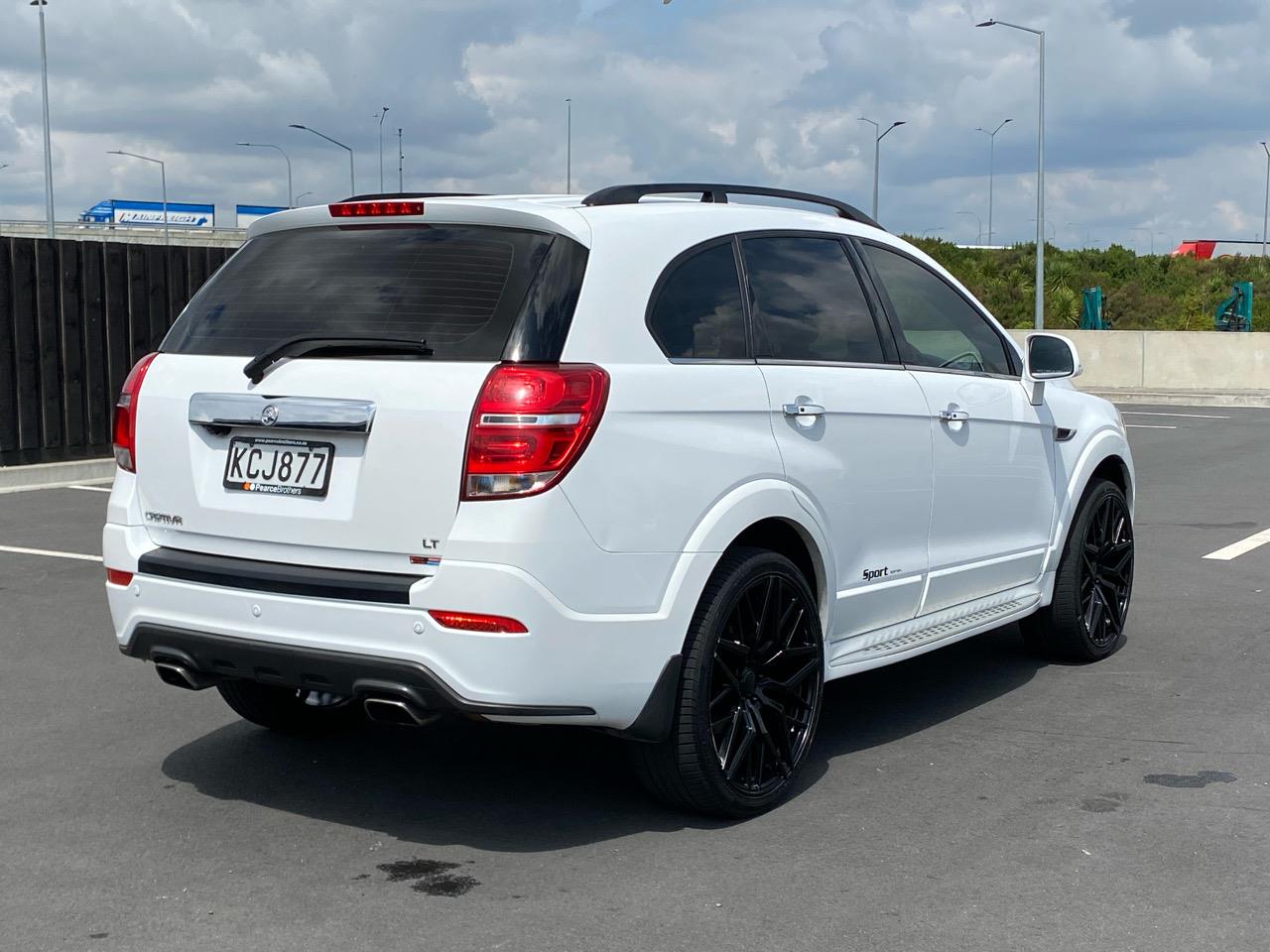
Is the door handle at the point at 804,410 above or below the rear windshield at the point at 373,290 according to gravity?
below

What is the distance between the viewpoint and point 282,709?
5.56 m

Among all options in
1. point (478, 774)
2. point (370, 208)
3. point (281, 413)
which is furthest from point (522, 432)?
point (478, 774)

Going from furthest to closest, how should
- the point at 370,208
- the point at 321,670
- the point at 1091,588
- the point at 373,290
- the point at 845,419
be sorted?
the point at 1091,588, the point at 845,419, the point at 370,208, the point at 373,290, the point at 321,670

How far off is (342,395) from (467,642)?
2.55 feet

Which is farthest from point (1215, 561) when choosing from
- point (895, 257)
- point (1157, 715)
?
point (895, 257)

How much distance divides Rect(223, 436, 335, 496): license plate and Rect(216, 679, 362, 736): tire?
1.23 metres

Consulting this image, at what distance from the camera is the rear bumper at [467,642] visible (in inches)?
159

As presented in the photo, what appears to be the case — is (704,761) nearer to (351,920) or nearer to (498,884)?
(498,884)

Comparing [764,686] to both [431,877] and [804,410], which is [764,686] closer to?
[804,410]

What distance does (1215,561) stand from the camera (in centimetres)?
984

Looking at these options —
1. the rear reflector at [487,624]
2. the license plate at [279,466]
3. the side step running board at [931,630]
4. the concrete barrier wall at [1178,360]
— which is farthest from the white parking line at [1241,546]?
the concrete barrier wall at [1178,360]

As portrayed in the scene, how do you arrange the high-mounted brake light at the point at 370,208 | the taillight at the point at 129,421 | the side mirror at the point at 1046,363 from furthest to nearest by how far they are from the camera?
1. the side mirror at the point at 1046,363
2. the taillight at the point at 129,421
3. the high-mounted brake light at the point at 370,208

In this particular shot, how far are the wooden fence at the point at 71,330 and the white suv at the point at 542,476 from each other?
10.5 meters

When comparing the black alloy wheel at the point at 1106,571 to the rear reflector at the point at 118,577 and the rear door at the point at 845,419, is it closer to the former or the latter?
the rear door at the point at 845,419
